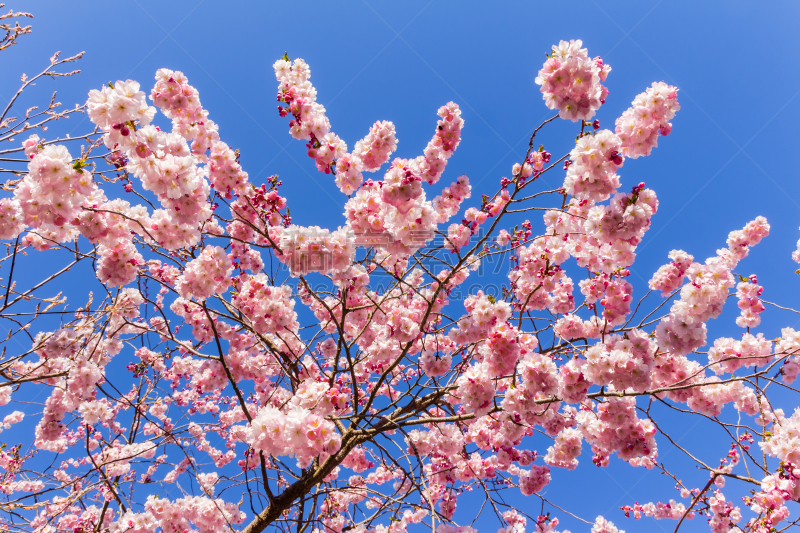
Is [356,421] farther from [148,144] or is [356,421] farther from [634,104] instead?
[634,104]

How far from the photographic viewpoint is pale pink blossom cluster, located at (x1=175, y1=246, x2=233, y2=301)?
348cm

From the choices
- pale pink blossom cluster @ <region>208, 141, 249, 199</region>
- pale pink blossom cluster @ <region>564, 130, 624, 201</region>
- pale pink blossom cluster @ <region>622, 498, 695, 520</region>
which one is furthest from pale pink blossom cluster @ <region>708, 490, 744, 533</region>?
pale pink blossom cluster @ <region>208, 141, 249, 199</region>

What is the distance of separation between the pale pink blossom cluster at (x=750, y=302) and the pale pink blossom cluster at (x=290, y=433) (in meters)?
4.87

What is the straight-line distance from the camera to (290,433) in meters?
2.76

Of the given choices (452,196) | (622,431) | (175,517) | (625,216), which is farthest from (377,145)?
(175,517)

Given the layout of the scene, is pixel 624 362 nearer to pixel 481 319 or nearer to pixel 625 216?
pixel 625 216

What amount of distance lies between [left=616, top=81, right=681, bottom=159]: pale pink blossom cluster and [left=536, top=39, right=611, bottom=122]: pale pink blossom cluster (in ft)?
0.89

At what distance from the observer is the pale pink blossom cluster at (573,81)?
2.96 metres

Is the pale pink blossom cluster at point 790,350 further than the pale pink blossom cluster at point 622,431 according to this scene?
No

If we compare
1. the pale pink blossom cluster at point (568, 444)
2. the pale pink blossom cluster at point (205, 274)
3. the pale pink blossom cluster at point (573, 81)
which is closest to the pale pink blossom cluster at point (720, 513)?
the pale pink blossom cluster at point (568, 444)

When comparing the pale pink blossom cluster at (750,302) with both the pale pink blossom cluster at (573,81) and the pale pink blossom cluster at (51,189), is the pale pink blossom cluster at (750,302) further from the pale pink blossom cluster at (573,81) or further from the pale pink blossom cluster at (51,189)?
the pale pink blossom cluster at (51,189)

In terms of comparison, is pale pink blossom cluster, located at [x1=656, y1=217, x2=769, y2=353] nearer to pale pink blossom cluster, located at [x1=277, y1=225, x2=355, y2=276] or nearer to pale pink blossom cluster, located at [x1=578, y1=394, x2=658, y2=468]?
pale pink blossom cluster, located at [x1=578, y1=394, x2=658, y2=468]

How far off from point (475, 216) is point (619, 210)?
5.90ft

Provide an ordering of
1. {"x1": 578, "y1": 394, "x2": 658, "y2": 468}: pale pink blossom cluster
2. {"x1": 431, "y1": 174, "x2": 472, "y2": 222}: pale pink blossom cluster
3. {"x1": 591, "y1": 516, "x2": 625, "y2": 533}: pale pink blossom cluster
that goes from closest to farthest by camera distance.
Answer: {"x1": 578, "y1": 394, "x2": 658, "y2": 468}: pale pink blossom cluster → {"x1": 431, "y1": 174, "x2": 472, "y2": 222}: pale pink blossom cluster → {"x1": 591, "y1": 516, "x2": 625, "y2": 533}: pale pink blossom cluster
